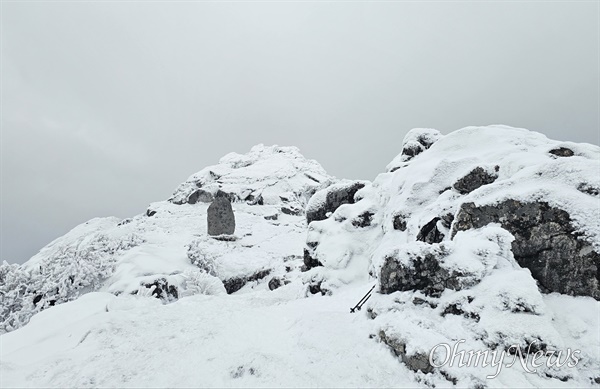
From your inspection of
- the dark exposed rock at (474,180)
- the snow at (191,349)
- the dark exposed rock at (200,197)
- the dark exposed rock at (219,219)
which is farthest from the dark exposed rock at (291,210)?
the snow at (191,349)

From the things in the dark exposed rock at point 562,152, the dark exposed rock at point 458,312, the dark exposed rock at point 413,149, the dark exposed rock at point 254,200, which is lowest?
the dark exposed rock at point 458,312

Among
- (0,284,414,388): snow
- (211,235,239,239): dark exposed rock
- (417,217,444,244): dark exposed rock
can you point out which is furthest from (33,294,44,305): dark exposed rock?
(211,235,239,239): dark exposed rock

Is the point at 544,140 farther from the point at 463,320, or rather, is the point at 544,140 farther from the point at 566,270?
the point at 463,320

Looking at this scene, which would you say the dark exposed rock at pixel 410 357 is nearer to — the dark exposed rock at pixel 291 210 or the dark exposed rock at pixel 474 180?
the dark exposed rock at pixel 474 180

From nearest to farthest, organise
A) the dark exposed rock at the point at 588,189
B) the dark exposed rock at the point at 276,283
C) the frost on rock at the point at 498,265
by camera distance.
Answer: the frost on rock at the point at 498,265 → the dark exposed rock at the point at 588,189 → the dark exposed rock at the point at 276,283

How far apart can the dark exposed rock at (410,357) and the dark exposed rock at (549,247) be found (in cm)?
502

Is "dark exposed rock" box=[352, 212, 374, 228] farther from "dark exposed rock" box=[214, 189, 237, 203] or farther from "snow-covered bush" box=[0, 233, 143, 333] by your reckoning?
"dark exposed rock" box=[214, 189, 237, 203]

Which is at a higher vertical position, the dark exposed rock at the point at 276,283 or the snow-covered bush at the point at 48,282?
the snow-covered bush at the point at 48,282

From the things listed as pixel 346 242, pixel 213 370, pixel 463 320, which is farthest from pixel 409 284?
pixel 346 242

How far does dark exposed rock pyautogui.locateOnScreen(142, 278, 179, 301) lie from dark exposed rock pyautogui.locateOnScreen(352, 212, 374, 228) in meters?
11.5

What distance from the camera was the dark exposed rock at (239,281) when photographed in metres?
24.4

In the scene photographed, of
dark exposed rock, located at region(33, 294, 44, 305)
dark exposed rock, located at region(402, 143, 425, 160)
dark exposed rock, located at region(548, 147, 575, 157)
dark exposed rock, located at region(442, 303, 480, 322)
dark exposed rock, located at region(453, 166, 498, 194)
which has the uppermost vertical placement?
dark exposed rock, located at region(402, 143, 425, 160)

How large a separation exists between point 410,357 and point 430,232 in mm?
7599

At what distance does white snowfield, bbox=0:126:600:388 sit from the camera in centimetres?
711
